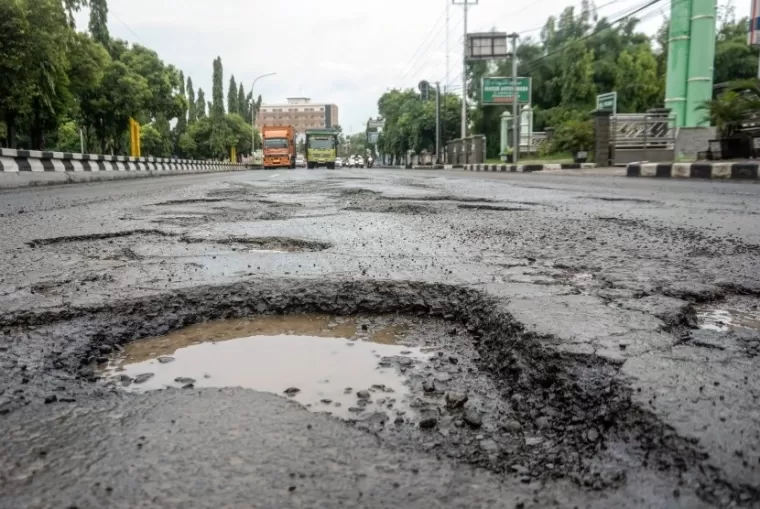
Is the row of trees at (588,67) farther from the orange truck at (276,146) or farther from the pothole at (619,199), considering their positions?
the pothole at (619,199)

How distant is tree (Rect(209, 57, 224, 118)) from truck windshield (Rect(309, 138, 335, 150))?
24028mm

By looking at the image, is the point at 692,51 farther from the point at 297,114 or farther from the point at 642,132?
the point at 297,114

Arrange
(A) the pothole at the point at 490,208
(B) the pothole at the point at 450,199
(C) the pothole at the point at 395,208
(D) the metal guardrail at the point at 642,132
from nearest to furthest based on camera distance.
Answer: (C) the pothole at the point at 395,208, (A) the pothole at the point at 490,208, (B) the pothole at the point at 450,199, (D) the metal guardrail at the point at 642,132

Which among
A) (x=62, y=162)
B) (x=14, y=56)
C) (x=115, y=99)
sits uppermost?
(x=14, y=56)

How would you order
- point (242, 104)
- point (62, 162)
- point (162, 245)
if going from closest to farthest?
point (162, 245) → point (62, 162) → point (242, 104)

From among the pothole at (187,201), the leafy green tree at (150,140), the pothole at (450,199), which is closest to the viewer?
the pothole at (187,201)

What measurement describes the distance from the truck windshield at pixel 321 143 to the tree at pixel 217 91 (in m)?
24.0

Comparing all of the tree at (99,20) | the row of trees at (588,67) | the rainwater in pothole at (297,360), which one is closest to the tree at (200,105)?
the row of trees at (588,67)

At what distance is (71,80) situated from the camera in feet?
66.7

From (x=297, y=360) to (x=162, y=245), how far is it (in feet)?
6.21

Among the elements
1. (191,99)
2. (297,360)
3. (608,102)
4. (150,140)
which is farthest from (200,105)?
(297,360)

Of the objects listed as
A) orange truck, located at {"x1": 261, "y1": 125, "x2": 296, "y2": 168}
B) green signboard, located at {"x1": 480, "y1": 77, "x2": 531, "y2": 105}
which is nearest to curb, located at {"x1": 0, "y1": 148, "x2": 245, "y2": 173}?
orange truck, located at {"x1": 261, "y1": 125, "x2": 296, "y2": 168}

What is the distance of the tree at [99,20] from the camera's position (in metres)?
26.3

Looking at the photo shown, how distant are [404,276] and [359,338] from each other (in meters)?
0.63
